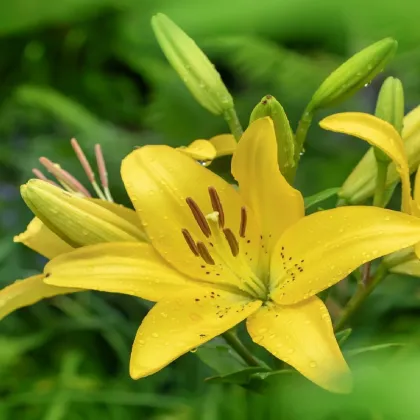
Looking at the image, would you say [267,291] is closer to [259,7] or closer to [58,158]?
[259,7]

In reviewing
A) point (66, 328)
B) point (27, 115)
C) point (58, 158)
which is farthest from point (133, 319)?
point (27, 115)

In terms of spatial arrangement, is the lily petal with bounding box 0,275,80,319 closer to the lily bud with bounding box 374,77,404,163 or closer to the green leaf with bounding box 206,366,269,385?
the green leaf with bounding box 206,366,269,385

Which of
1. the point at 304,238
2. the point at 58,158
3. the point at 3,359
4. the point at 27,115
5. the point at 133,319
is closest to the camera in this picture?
the point at 304,238

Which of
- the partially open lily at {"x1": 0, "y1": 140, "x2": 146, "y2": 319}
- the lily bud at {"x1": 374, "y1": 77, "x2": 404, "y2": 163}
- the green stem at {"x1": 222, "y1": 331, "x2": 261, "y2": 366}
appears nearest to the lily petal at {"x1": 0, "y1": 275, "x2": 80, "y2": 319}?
the partially open lily at {"x1": 0, "y1": 140, "x2": 146, "y2": 319}

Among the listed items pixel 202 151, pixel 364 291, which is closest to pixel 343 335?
pixel 364 291

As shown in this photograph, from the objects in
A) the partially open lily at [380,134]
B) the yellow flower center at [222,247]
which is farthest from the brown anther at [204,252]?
the partially open lily at [380,134]

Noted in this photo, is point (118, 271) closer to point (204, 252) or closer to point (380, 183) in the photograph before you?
point (204, 252)
